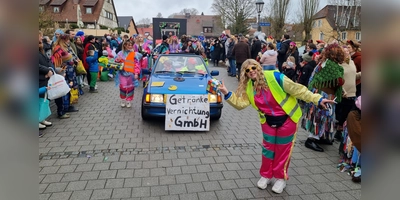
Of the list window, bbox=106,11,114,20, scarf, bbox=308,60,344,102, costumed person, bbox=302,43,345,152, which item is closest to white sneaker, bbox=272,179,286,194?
costumed person, bbox=302,43,345,152

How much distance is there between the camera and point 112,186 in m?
3.90

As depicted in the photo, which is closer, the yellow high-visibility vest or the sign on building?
the yellow high-visibility vest

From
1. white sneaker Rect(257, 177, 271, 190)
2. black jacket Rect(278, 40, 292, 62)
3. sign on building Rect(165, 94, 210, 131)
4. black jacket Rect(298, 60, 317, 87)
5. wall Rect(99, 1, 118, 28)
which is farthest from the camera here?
wall Rect(99, 1, 118, 28)

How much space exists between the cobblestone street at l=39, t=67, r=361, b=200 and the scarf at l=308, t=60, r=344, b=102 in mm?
1180

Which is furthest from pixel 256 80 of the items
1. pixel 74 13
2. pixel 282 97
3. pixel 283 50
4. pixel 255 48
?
pixel 74 13

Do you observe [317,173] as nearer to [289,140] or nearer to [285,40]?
[289,140]

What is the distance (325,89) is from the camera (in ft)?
16.4

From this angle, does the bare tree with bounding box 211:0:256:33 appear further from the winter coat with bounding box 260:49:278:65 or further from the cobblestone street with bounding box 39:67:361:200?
the cobblestone street with bounding box 39:67:361:200

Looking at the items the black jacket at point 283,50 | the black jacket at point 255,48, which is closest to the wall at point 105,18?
the black jacket at point 255,48

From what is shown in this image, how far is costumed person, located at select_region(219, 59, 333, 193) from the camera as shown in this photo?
363cm

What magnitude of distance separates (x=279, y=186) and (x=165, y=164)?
5.72 ft

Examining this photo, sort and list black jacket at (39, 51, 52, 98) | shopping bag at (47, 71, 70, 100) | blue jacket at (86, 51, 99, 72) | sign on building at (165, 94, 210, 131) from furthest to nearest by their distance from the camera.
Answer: blue jacket at (86, 51, 99, 72) < sign on building at (165, 94, 210, 131) < shopping bag at (47, 71, 70, 100) < black jacket at (39, 51, 52, 98)

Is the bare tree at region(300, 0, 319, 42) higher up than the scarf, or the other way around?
the bare tree at region(300, 0, 319, 42)
